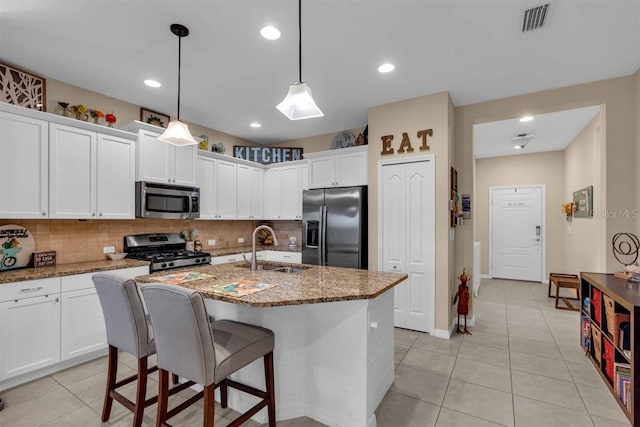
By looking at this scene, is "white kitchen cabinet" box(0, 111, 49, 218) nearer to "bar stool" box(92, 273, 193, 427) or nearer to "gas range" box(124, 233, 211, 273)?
"gas range" box(124, 233, 211, 273)

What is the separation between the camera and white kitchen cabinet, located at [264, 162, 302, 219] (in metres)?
4.95

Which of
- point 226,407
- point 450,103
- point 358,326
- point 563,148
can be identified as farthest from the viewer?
point 563,148

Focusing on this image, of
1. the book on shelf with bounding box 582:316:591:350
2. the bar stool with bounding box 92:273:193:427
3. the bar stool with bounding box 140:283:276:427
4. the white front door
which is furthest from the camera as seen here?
the white front door

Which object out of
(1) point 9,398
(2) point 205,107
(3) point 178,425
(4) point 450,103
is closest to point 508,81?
(4) point 450,103

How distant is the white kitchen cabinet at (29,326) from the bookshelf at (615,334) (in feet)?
14.5

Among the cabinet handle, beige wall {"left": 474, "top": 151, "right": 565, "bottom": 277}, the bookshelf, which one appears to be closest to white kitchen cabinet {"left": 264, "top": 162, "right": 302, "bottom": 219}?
the cabinet handle

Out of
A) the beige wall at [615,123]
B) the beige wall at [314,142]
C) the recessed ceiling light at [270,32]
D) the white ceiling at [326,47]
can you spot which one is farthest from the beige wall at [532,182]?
the recessed ceiling light at [270,32]

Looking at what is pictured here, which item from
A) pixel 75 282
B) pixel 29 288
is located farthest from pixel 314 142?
pixel 29 288

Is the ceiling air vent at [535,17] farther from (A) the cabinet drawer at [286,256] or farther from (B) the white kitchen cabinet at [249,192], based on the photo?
(B) the white kitchen cabinet at [249,192]

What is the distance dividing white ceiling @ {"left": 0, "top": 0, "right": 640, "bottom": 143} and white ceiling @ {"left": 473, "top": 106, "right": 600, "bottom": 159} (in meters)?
1.06

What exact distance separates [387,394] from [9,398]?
290 cm

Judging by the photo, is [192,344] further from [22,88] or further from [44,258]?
[22,88]

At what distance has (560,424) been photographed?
1.99 m

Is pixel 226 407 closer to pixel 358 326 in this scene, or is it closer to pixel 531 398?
pixel 358 326
